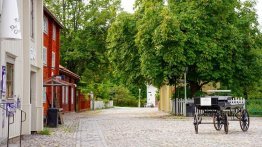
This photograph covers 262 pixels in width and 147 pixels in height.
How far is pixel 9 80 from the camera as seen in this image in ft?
57.4

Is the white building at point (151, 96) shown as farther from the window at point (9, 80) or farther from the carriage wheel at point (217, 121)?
the window at point (9, 80)

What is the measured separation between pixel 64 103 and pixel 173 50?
50.1 ft

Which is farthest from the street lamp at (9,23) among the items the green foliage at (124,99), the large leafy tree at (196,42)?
the green foliage at (124,99)

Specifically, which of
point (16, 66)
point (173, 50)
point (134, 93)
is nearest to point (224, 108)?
point (16, 66)

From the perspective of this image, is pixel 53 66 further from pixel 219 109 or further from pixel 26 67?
pixel 219 109

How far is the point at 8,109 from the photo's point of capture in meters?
16.6

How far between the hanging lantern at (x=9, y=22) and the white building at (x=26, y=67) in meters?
3.57

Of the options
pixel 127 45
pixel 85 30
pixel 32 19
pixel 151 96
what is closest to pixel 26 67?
pixel 32 19

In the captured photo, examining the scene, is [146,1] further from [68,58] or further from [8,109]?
[8,109]

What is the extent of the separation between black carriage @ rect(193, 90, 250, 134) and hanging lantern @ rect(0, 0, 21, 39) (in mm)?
11198

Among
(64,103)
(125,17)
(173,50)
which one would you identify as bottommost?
(64,103)

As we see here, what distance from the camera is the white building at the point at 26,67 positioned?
17016 mm

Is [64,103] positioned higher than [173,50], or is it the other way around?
[173,50]

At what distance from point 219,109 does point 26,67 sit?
785cm
